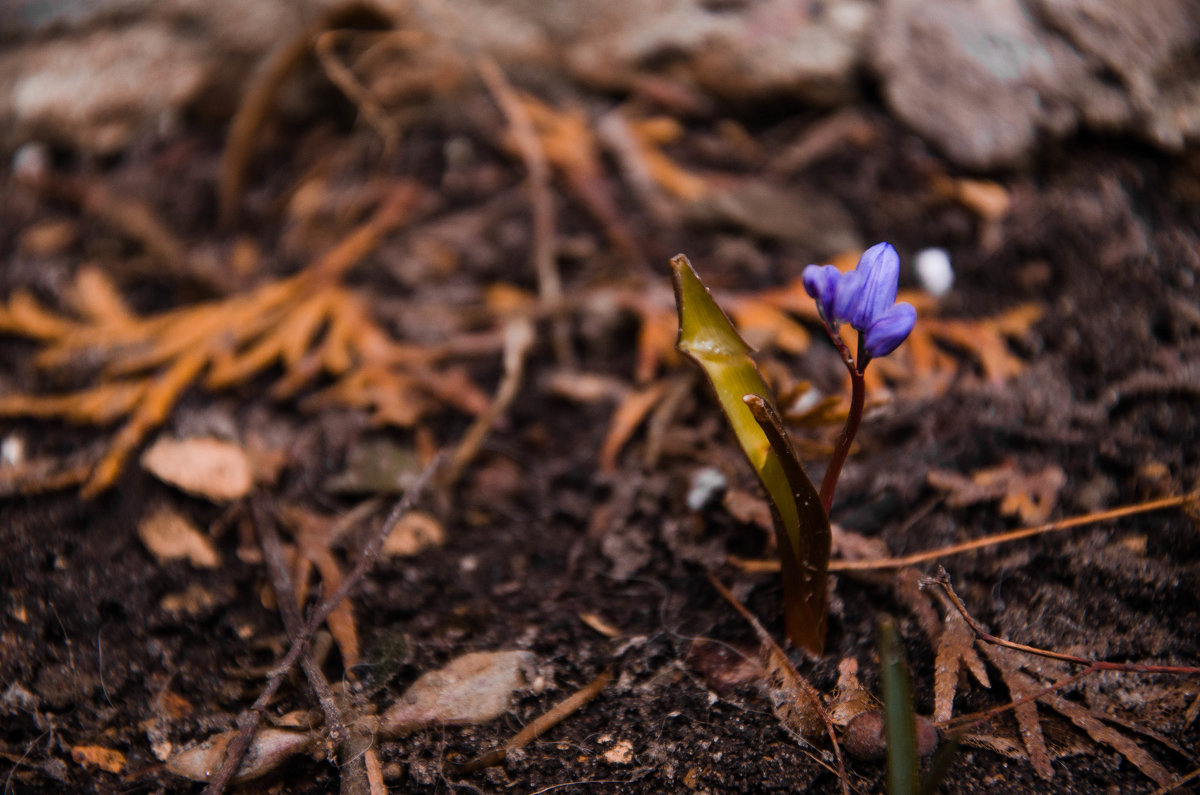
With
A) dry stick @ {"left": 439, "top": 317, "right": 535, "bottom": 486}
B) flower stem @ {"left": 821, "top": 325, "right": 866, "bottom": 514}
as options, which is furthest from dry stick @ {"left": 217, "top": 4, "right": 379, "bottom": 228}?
flower stem @ {"left": 821, "top": 325, "right": 866, "bottom": 514}

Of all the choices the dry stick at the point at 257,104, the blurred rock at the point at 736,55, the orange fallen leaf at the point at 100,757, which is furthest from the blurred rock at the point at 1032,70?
the orange fallen leaf at the point at 100,757

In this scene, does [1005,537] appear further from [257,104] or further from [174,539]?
[257,104]

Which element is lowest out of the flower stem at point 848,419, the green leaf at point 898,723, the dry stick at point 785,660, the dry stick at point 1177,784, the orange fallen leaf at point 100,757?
the orange fallen leaf at point 100,757

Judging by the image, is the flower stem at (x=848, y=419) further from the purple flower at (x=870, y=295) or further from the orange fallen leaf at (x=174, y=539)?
the orange fallen leaf at (x=174, y=539)

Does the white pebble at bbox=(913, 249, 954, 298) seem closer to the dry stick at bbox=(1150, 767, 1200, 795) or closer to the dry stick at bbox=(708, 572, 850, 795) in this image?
the dry stick at bbox=(708, 572, 850, 795)

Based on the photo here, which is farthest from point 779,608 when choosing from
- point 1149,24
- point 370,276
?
point 1149,24

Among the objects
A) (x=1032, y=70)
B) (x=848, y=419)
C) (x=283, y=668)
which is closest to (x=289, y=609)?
(x=283, y=668)

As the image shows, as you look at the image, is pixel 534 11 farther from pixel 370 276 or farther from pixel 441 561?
pixel 441 561
